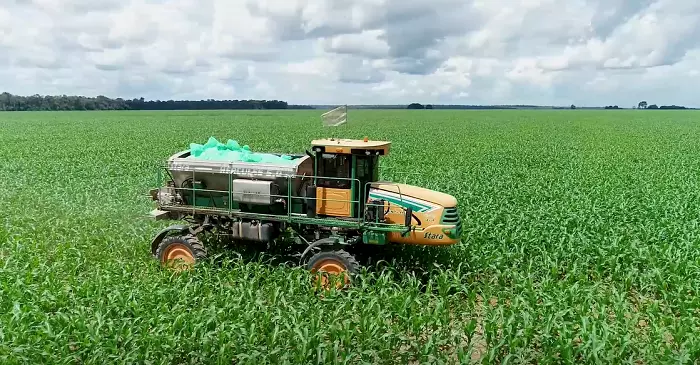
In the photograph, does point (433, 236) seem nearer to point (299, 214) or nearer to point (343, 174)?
point (343, 174)

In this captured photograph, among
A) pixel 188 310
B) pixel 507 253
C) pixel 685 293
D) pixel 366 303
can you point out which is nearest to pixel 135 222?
pixel 188 310

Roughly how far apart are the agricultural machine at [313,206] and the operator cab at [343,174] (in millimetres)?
15

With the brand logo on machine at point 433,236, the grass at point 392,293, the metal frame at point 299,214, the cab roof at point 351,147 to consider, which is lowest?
the grass at point 392,293

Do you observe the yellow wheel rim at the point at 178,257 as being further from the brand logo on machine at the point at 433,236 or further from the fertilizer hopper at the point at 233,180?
the brand logo on machine at the point at 433,236

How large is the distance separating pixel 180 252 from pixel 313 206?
237 cm

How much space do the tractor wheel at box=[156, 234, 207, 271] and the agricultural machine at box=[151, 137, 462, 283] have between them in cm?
2

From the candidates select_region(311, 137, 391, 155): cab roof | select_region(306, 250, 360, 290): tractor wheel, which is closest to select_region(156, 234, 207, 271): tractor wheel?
select_region(306, 250, 360, 290): tractor wheel

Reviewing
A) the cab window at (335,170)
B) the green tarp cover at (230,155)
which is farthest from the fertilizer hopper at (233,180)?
the cab window at (335,170)

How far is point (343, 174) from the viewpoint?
866 cm

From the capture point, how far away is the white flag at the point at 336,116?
8852mm

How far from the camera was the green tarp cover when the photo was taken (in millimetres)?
9398

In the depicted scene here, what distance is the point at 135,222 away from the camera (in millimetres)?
11984

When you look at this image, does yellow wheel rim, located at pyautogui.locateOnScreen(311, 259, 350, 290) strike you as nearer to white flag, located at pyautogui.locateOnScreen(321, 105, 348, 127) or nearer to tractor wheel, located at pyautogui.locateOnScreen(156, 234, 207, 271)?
tractor wheel, located at pyautogui.locateOnScreen(156, 234, 207, 271)

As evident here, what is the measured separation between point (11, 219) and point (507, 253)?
34.7 ft
